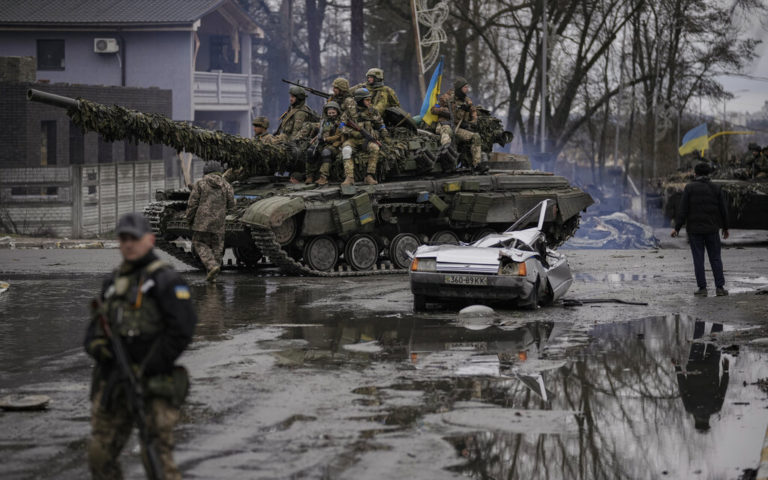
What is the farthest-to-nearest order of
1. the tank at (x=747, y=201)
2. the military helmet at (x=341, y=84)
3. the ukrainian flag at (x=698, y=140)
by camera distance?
the ukrainian flag at (x=698, y=140)
the tank at (x=747, y=201)
the military helmet at (x=341, y=84)

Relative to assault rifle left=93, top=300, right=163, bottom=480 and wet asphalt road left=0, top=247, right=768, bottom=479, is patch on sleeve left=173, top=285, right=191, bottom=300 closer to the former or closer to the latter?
assault rifle left=93, top=300, right=163, bottom=480

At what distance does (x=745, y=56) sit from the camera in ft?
187

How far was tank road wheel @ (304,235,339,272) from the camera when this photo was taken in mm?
19547

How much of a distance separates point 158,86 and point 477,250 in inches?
1278

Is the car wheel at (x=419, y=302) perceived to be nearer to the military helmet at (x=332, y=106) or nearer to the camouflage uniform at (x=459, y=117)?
the military helmet at (x=332, y=106)

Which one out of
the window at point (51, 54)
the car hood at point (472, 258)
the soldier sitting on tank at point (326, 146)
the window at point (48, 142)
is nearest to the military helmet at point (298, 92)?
the soldier sitting on tank at point (326, 146)

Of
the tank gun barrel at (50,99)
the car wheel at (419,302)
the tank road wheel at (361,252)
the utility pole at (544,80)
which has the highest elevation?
the utility pole at (544,80)

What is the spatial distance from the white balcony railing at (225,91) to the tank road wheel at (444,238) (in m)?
26.2

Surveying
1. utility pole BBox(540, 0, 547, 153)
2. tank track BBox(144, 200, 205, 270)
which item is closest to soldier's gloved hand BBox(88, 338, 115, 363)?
tank track BBox(144, 200, 205, 270)

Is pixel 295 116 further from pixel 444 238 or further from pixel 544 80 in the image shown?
pixel 544 80

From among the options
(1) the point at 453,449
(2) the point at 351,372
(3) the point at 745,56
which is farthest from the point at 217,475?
(3) the point at 745,56

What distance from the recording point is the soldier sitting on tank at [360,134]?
791 inches

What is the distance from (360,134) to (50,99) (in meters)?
6.07

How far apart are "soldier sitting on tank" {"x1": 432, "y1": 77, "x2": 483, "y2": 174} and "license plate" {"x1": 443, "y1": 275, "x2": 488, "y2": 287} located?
27.0 feet
